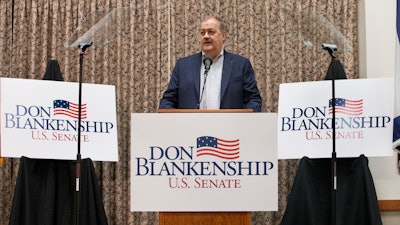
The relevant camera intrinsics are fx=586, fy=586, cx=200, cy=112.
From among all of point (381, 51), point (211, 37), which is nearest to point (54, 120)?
point (211, 37)

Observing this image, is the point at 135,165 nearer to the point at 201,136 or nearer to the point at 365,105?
the point at 201,136

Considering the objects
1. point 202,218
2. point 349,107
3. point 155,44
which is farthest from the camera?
point 155,44

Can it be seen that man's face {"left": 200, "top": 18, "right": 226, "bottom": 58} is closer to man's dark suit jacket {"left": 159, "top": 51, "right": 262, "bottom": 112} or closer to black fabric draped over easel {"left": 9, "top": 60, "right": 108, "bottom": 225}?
man's dark suit jacket {"left": 159, "top": 51, "right": 262, "bottom": 112}

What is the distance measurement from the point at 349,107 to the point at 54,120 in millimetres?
2067

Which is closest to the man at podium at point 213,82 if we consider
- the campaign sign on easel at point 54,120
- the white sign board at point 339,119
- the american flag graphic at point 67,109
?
the white sign board at point 339,119

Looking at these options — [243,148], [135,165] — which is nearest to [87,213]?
[135,165]

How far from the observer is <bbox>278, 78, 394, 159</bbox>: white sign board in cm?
400

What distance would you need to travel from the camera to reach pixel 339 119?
4.08m

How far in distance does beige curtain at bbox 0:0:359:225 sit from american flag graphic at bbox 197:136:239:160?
2.12 meters

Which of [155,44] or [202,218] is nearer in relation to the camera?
[202,218]

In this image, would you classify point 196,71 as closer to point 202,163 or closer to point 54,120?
point 54,120

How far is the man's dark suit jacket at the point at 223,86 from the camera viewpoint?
4.29m

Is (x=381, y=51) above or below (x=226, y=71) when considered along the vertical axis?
above

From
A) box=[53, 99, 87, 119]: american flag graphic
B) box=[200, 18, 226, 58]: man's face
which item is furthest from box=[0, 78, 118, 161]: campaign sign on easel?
box=[200, 18, 226, 58]: man's face
